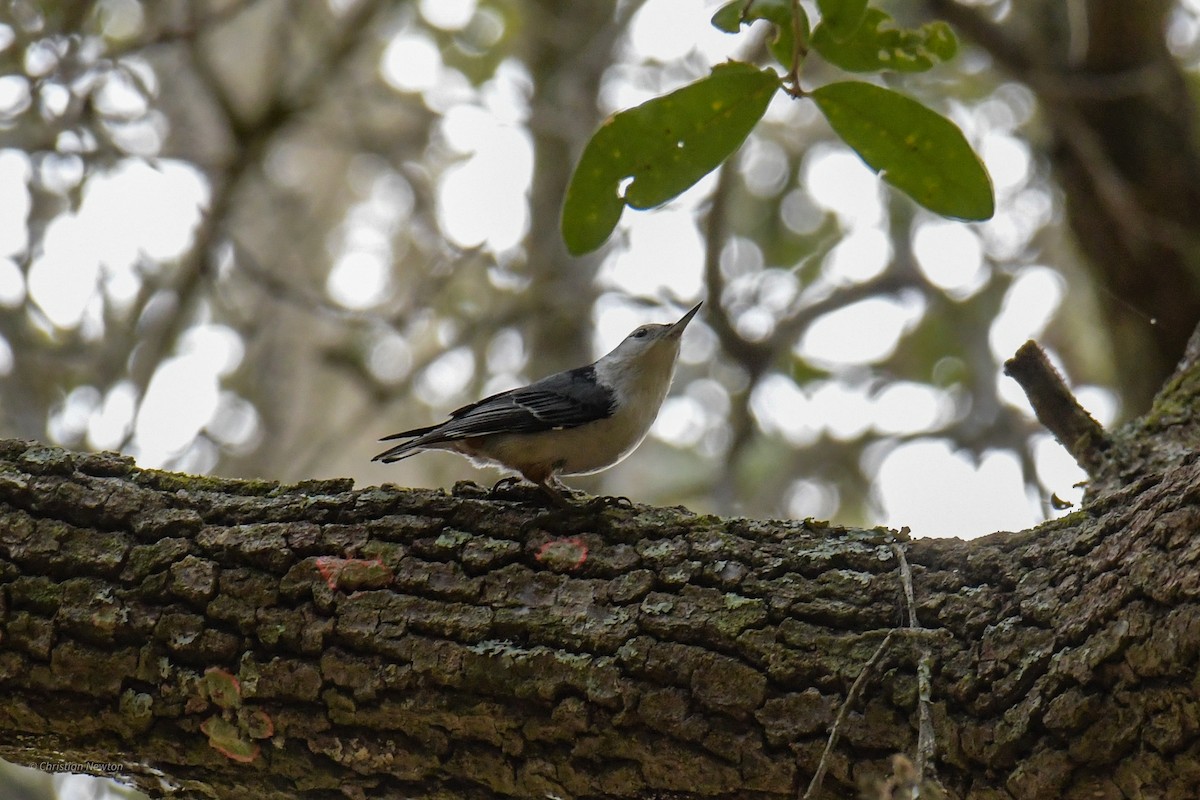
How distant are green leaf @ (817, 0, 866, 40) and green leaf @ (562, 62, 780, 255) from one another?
0.16 metres

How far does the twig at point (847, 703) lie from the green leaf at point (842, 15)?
1.28m

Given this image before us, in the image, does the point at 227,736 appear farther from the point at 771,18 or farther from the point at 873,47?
the point at 873,47

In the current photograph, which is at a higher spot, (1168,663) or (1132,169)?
(1132,169)

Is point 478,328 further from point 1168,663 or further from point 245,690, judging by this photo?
point 1168,663

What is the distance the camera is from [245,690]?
2516 mm

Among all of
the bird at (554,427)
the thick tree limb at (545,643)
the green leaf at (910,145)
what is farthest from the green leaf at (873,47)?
the bird at (554,427)

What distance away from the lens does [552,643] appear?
2510 millimetres

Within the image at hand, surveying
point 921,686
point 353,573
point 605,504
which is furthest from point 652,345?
point 921,686

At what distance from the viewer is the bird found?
377 cm

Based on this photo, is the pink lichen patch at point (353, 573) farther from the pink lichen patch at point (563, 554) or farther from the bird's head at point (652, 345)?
the bird's head at point (652, 345)

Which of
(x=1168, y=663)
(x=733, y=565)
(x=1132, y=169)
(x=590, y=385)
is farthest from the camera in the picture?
(x=1132, y=169)

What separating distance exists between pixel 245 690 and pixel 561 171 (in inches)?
228

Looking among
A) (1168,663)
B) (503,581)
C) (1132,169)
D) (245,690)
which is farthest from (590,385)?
(1132,169)

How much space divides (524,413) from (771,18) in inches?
73.0
